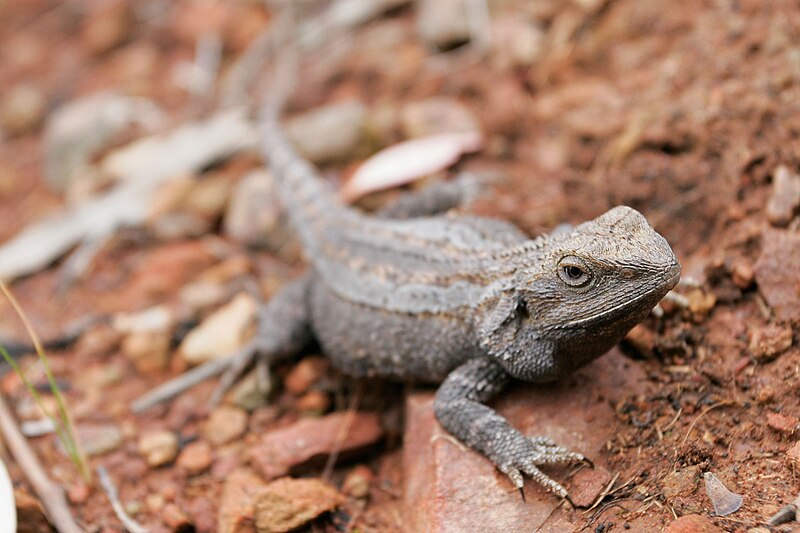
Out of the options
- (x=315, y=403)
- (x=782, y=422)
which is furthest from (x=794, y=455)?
(x=315, y=403)

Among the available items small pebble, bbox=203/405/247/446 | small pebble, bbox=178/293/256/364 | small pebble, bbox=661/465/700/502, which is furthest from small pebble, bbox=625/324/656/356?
small pebble, bbox=178/293/256/364

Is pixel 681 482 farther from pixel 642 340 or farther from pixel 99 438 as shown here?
pixel 99 438

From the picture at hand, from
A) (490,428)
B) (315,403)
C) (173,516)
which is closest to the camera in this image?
(490,428)

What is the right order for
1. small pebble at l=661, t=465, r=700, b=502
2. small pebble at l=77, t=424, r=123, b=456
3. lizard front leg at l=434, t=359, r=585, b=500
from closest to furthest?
small pebble at l=661, t=465, r=700, b=502
lizard front leg at l=434, t=359, r=585, b=500
small pebble at l=77, t=424, r=123, b=456

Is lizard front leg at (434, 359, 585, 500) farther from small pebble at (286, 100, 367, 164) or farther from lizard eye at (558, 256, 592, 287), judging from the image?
small pebble at (286, 100, 367, 164)

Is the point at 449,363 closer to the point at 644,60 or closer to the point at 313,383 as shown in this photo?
the point at 313,383

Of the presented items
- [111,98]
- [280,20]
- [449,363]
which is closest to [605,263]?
[449,363]
